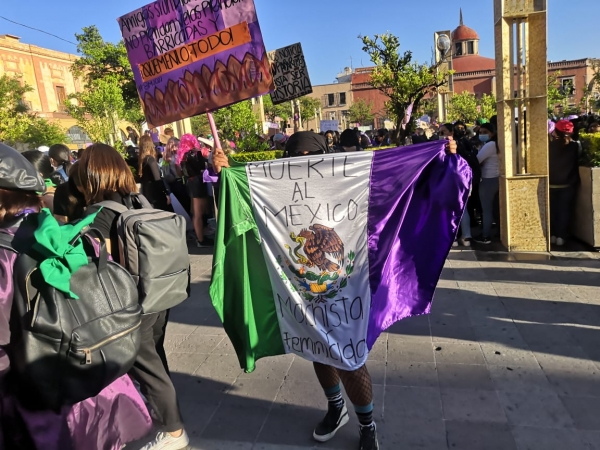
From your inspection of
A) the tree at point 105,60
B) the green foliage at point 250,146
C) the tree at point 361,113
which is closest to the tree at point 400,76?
the green foliage at point 250,146

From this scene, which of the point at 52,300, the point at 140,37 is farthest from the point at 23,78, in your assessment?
the point at 52,300

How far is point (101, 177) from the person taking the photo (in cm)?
251

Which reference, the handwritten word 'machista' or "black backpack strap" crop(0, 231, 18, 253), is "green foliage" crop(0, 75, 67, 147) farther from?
"black backpack strap" crop(0, 231, 18, 253)

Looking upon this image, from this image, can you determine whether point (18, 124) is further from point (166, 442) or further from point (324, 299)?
point (324, 299)

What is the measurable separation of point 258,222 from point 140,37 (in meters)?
2.25

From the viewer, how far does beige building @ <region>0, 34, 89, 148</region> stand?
127 ft

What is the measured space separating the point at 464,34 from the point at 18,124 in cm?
5737

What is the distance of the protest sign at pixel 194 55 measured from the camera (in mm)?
3373

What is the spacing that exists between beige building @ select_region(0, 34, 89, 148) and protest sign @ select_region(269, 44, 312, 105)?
36.2m

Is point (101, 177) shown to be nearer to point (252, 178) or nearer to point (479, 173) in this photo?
point (252, 178)

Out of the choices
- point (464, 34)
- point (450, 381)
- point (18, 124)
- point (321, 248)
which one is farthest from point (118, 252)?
point (464, 34)

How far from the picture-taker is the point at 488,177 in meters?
6.72

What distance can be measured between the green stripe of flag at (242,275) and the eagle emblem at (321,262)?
9.2 inches

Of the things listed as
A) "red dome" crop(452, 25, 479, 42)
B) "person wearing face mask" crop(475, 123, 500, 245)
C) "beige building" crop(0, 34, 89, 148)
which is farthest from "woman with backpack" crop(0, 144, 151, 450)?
"red dome" crop(452, 25, 479, 42)
